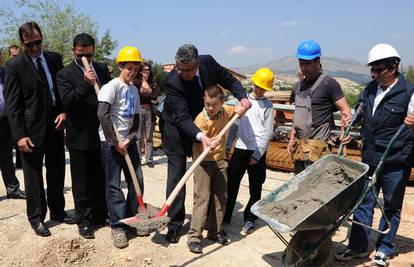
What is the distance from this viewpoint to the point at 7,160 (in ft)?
19.3

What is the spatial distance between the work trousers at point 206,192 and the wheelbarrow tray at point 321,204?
744 millimetres

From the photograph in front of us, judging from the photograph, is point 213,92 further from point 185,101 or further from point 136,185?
point 136,185

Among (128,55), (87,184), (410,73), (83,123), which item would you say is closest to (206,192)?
(87,184)

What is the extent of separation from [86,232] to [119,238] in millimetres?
394

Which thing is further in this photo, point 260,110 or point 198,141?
point 260,110

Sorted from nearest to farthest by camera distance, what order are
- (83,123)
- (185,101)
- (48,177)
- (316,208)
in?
1. (316,208)
2. (185,101)
3. (83,123)
4. (48,177)

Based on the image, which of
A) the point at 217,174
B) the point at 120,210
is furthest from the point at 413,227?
the point at 120,210

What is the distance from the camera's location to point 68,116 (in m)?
4.18

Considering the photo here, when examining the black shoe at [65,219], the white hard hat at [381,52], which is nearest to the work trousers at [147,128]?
the black shoe at [65,219]

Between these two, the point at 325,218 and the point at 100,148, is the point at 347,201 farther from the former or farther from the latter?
the point at 100,148

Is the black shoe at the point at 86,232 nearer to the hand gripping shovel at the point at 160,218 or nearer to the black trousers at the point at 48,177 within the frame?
the black trousers at the point at 48,177

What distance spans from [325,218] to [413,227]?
7.99 feet

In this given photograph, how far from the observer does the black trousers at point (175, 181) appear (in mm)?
4180

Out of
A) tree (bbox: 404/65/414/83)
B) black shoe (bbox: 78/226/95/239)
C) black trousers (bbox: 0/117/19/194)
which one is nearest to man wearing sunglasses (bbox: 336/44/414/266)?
black shoe (bbox: 78/226/95/239)
